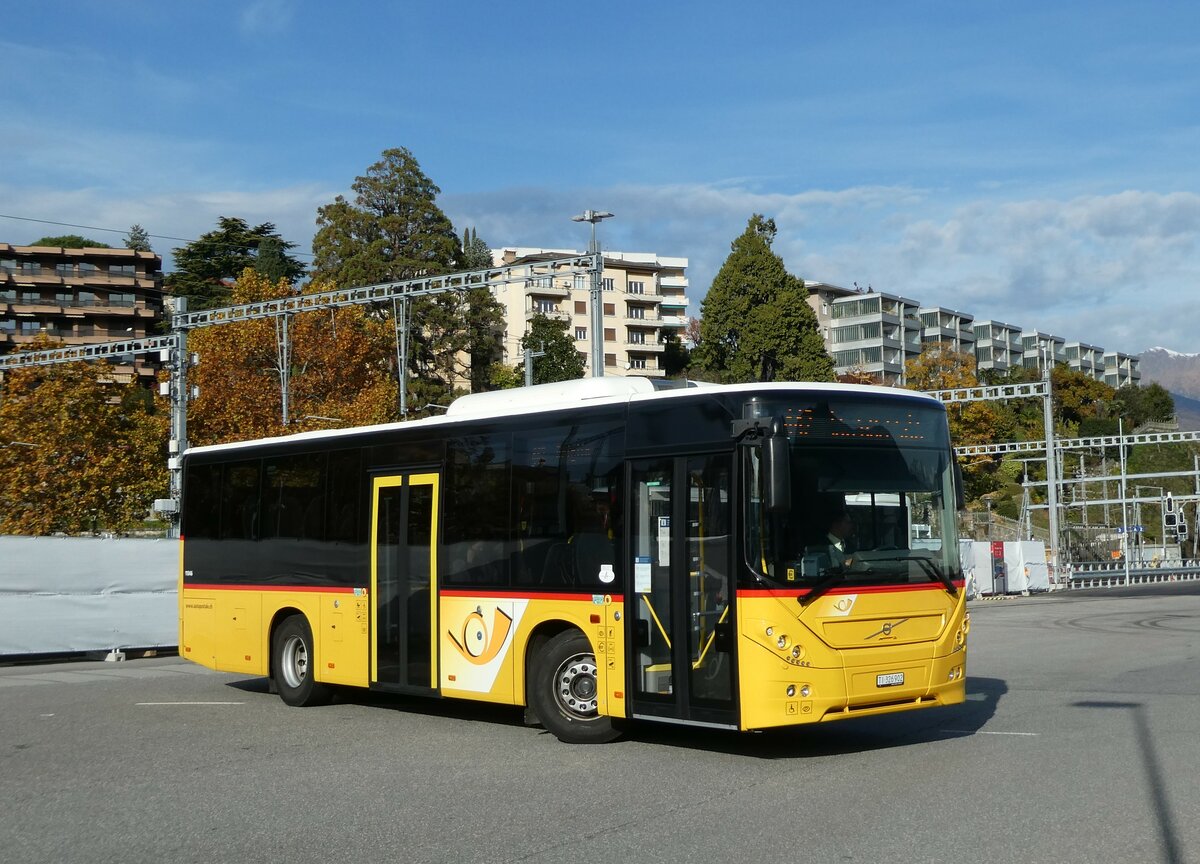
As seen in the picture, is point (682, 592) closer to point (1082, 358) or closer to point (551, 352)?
point (551, 352)

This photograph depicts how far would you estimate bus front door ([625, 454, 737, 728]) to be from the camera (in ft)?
34.5

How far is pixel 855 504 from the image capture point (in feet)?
35.0

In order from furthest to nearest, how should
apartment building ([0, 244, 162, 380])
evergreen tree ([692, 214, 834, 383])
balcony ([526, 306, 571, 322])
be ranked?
apartment building ([0, 244, 162, 380]) → balcony ([526, 306, 571, 322]) → evergreen tree ([692, 214, 834, 383])

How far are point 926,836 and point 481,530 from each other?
6260mm

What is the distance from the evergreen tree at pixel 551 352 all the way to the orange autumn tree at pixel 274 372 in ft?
74.6

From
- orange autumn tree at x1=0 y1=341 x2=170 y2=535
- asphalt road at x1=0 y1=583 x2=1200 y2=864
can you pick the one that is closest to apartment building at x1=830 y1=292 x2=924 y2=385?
orange autumn tree at x1=0 y1=341 x2=170 y2=535

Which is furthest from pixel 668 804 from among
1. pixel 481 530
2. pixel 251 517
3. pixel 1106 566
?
pixel 1106 566

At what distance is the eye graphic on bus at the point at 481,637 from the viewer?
Answer: 12469mm

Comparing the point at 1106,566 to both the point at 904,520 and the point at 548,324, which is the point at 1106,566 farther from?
the point at 904,520

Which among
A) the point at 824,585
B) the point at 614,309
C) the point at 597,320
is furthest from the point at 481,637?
the point at 614,309

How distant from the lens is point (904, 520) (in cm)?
1096

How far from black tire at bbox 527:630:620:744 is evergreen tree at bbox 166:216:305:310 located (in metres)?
86.1

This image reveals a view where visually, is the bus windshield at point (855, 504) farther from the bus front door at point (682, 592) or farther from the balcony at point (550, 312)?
the balcony at point (550, 312)

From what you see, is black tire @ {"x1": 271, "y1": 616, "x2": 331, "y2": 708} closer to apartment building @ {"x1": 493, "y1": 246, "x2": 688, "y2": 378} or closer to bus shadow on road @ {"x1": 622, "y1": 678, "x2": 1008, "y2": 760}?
bus shadow on road @ {"x1": 622, "y1": 678, "x2": 1008, "y2": 760}
